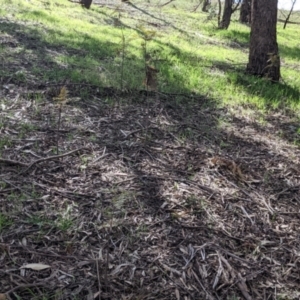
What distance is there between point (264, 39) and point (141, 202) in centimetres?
479

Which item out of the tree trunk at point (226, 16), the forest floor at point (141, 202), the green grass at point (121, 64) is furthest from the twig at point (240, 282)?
the tree trunk at point (226, 16)

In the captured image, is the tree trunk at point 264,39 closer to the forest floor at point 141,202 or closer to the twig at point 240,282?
the forest floor at point 141,202

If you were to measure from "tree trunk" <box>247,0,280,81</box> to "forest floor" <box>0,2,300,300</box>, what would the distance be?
236 centimetres

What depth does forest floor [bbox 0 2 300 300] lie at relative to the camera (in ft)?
6.89

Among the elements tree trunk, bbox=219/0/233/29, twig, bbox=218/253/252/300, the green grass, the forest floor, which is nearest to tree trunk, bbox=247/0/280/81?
the green grass

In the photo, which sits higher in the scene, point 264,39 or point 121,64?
point 264,39

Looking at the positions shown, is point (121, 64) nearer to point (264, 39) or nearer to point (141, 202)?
point (264, 39)

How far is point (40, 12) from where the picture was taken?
1029 centimetres

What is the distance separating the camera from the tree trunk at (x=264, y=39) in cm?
635

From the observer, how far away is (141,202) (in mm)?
2723

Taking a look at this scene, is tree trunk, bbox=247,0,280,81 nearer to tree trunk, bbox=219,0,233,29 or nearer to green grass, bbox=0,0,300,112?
green grass, bbox=0,0,300,112

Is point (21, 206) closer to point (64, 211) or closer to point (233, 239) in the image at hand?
point (64, 211)

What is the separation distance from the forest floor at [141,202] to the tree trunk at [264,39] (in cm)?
236

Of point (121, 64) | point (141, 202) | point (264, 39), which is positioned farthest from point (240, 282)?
point (264, 39)
